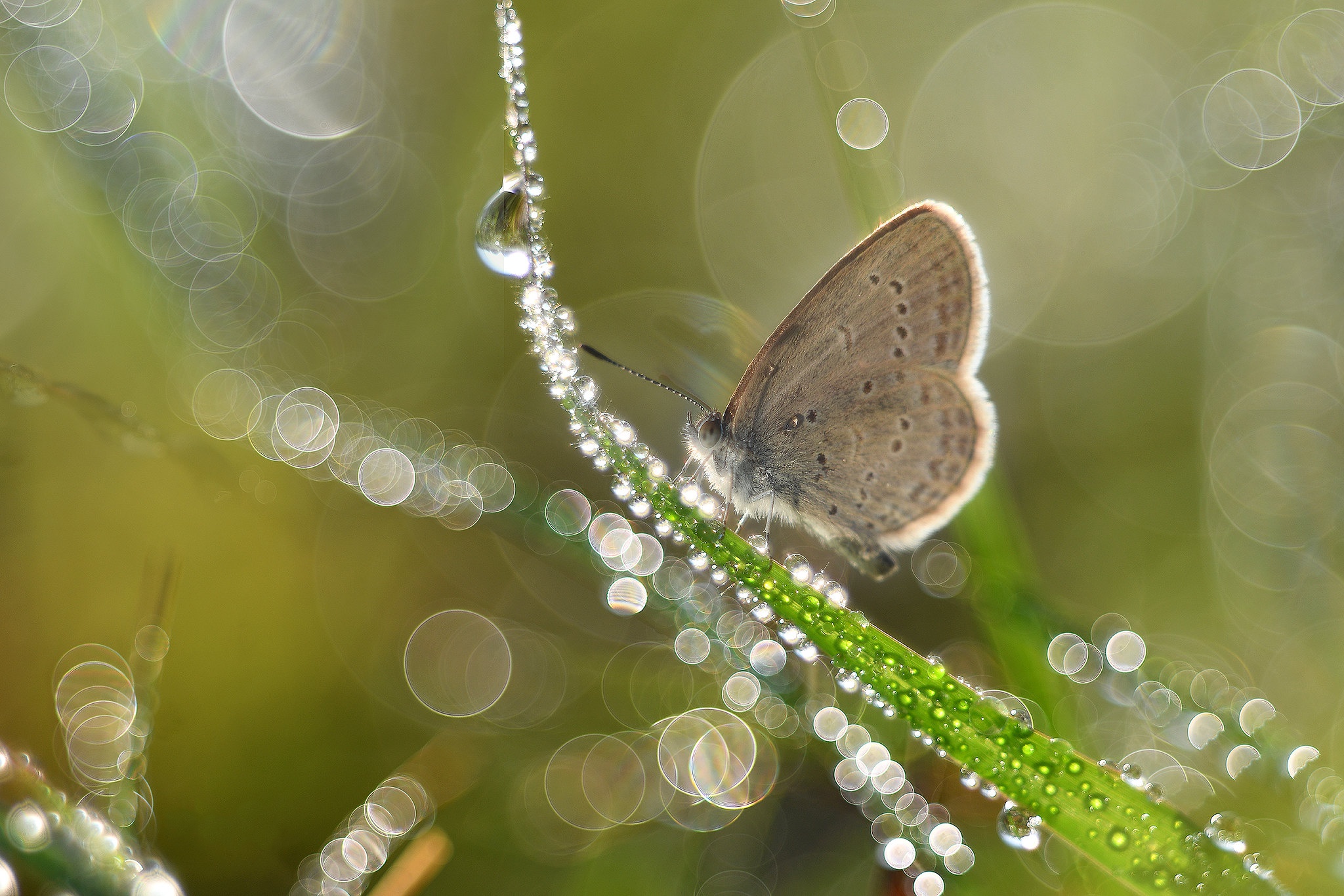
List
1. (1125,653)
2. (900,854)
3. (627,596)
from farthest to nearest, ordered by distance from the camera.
Result: (627,596), (1125,653), (900,854)

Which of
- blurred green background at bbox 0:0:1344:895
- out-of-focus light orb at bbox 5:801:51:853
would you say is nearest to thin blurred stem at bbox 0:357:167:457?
blurred green background at bbox 0:0:1344:895

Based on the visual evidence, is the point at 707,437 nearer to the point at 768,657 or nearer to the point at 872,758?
the point at 768,657

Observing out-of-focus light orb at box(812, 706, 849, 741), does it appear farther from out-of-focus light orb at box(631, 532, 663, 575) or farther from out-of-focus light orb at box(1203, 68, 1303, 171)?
out-of-focus light orb at box(1203, 68, 1303, 171)

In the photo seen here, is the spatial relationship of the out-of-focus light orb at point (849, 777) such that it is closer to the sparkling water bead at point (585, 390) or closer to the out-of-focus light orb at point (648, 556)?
the out-of-focus light orb at point (648, 556)

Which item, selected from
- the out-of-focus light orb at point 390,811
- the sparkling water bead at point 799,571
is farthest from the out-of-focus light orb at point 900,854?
the out-of-focus light orb at point 390,811

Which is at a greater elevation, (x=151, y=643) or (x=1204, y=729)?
(x=1204, y=729)

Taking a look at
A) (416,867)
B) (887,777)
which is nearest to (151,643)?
(416,867)

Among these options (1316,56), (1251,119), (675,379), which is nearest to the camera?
(675,379)

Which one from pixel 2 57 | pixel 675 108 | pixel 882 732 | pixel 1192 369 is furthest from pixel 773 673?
pixel 2 57
